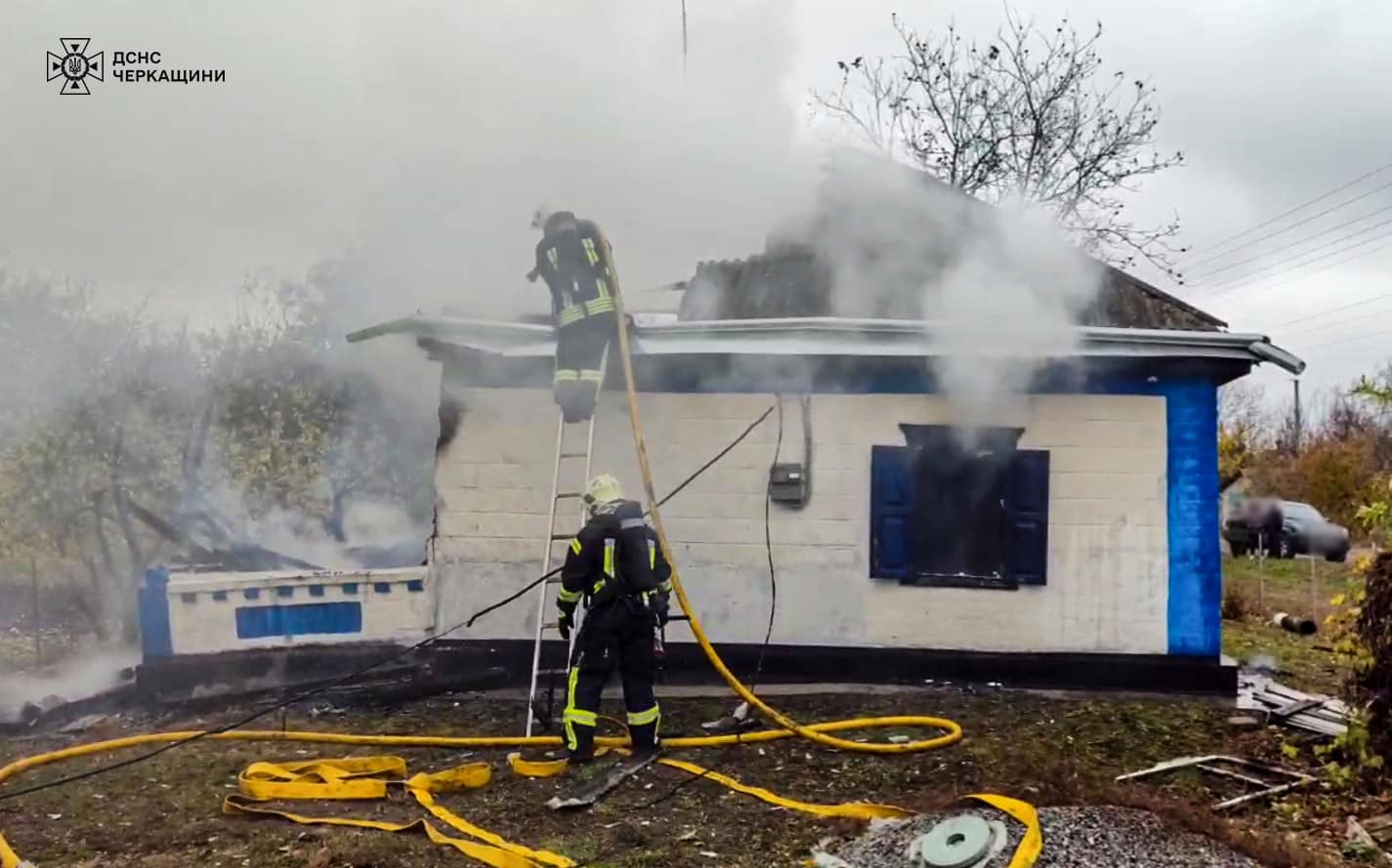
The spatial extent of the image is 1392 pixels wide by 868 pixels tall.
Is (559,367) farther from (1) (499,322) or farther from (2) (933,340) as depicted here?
(2) (933,340)

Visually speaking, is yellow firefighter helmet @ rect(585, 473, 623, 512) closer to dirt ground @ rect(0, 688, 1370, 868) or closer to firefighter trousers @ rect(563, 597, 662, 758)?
firefighter trousers @ rect(563, 597, 662, 758)

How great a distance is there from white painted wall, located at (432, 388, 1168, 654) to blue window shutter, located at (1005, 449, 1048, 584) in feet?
0.30

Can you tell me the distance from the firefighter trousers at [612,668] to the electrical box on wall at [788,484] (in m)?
2.40

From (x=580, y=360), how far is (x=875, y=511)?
103 inches

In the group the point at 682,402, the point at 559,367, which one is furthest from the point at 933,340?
the point at 559,367

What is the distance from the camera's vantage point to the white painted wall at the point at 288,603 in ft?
26.2

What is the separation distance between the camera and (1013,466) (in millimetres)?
8484

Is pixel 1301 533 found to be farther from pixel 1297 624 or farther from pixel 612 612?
pixel 612 612

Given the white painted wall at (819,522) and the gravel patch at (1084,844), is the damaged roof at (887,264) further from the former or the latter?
the gravel patch at (1084,844)

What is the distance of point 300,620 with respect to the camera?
8.23m

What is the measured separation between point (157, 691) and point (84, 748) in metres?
1.40

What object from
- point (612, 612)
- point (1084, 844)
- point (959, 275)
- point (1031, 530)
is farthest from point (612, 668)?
point (959, 275)

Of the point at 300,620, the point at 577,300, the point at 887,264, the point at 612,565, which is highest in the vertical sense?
the point at 887,264

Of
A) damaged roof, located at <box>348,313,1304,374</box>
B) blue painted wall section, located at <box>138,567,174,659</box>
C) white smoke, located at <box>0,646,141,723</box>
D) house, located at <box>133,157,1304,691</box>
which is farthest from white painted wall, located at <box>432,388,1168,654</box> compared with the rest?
white smoke, located at <box>0,646,141,723</box>
